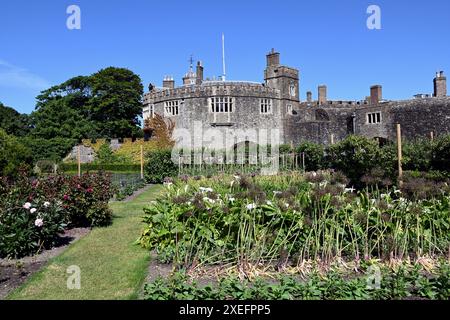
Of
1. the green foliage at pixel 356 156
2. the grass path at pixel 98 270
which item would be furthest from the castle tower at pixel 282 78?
the grass path at pixel 98 270

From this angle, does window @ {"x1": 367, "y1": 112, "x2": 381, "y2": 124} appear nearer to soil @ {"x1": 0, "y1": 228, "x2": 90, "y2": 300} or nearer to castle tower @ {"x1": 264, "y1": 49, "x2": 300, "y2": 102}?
castle tower @ {"x1": 264, "y1": 49, "x2": 300, "y2": 102}

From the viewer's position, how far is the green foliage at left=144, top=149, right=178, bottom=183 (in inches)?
965

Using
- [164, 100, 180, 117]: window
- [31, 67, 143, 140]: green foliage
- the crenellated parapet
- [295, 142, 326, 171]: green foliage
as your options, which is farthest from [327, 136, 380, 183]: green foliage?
[31, 67, 143, 140]: green foliage

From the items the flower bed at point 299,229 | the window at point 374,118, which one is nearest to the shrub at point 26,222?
the flower bed at point 299,229

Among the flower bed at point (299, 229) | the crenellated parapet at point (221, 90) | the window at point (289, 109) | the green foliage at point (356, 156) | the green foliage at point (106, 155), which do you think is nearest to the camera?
the flower bed at point (299, 229)

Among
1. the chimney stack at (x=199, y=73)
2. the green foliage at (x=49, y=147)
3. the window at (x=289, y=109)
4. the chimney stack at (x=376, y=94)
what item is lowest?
the green foliage at (x=49, y=147)

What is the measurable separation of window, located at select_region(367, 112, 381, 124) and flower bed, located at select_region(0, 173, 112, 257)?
29412 mm

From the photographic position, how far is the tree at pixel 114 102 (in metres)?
46.8

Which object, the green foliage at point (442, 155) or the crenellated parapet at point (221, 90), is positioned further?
the crenellated parapet at point (221, 90)

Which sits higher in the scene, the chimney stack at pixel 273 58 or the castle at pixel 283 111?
the chimney stack at pixel 273 58

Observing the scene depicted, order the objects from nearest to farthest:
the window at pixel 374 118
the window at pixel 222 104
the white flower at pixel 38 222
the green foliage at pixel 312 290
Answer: the green foliage at pixel 312 290
the white flower at pixel 38 222
the window at pixel 374 118
the window at pixel 222 104

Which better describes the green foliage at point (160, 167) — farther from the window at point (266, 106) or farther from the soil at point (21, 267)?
the soil at point (21, 267)

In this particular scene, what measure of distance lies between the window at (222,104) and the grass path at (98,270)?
26627 millimetres
